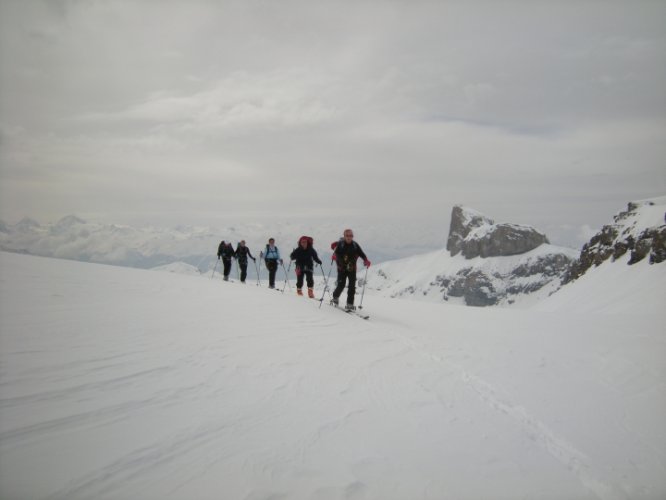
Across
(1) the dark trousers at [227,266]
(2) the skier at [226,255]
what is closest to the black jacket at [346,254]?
(2) the skier at [226,255]

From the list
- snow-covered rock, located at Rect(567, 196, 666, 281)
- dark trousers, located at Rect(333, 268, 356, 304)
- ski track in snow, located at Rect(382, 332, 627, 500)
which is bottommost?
ski track in snow, located at Rect(382, 332, 627, 500)

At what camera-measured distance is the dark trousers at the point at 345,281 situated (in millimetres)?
11859

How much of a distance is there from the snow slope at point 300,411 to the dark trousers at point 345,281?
3984 mm

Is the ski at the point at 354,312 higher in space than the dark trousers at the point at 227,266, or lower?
lower

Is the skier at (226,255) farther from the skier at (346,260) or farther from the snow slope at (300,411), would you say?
the snow slope at (300,411)

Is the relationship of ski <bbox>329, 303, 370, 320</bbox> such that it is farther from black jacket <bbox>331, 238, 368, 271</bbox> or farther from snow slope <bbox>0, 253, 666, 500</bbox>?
snow slope <bbox>0, 253, 666, 500</bbox>

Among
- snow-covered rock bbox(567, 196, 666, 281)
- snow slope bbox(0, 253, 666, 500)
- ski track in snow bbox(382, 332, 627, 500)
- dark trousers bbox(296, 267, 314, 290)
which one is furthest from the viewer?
snow-covered rock bbox(567, 196, 666, 281)

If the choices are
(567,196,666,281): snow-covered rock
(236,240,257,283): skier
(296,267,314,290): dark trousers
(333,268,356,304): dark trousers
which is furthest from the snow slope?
(567,196,666,281): snow-covered rock

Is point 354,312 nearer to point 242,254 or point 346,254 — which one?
point 346,254

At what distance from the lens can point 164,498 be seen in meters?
2.49

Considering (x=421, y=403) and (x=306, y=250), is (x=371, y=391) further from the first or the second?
(x=306, y=250)

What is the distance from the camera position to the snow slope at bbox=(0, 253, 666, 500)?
280 centimetres

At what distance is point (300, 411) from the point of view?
13.1 ft

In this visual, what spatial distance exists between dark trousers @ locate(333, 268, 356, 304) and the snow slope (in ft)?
13.1
